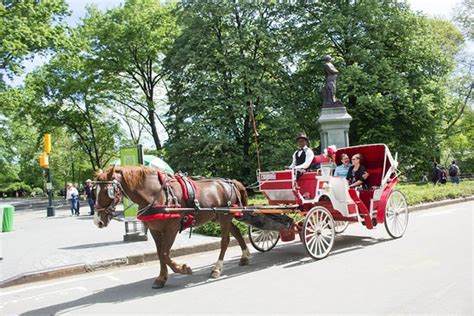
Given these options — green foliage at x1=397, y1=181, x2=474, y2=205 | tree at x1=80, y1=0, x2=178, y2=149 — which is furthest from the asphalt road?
tree at x1=80, y1=0, x2=178, y2=149

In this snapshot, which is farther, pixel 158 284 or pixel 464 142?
pixel 464 142

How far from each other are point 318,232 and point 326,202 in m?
0.92

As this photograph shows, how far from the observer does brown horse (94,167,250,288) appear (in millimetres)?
6504

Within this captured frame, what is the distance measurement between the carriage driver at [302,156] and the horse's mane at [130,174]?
311 cm

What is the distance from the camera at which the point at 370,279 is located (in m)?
6.52

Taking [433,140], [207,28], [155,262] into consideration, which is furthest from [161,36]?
[155,262]

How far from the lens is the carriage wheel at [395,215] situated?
9938mm

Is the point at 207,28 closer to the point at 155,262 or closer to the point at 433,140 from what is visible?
the point at 433,140

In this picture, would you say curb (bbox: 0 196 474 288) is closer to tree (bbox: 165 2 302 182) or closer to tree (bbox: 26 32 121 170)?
tree (bbox: 165 2 302 182)

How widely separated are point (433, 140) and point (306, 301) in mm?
25571

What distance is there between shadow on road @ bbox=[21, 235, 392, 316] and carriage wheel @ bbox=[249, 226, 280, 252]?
156 mm

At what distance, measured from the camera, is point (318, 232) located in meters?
8.37

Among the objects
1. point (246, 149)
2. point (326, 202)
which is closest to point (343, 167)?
point (326, 202)

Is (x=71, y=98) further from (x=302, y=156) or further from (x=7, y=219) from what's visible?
(x=302, y=156)
